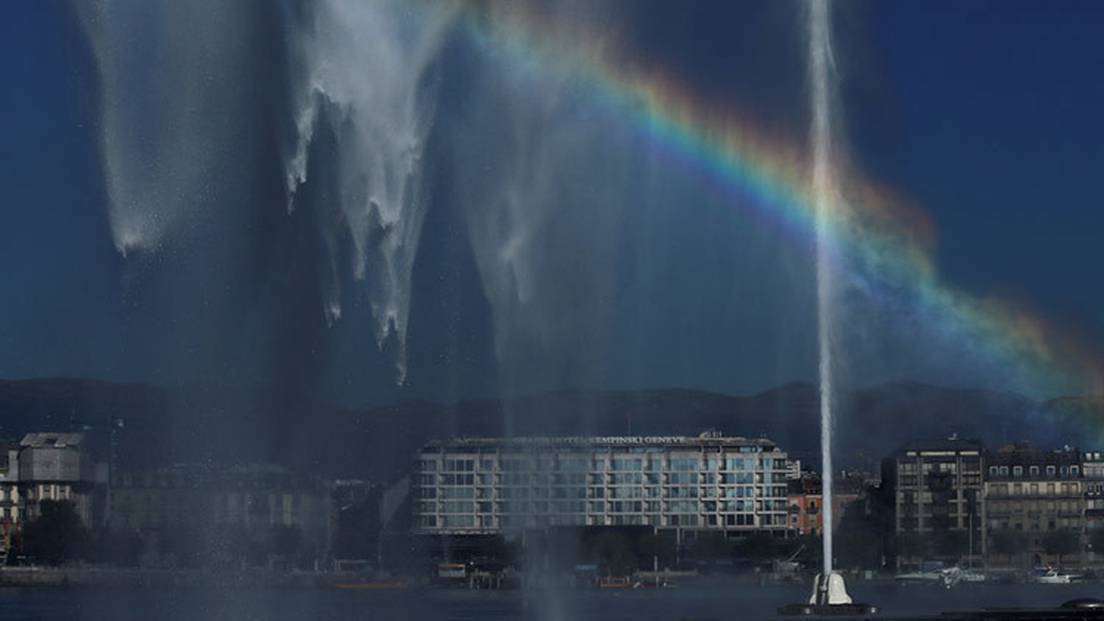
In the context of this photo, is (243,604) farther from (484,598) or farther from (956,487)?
(956,487)

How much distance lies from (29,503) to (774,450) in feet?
159

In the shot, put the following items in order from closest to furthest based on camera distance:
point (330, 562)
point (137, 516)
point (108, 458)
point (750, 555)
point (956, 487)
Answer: point (137, 516) < point (330, 562) < point (108, 458) < point (750, 555) < point (956, 487)

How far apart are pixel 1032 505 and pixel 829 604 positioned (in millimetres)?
93500

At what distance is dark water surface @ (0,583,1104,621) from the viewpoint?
6022 centimetres

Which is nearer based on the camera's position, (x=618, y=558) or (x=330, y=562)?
(x=330, y=562)

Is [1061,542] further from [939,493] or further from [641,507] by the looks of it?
[641,507]

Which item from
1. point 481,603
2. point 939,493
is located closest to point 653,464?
point 939,493

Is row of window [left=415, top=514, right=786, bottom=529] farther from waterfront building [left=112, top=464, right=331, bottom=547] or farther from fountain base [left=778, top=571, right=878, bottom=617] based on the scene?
fountain base [left=778, top=571, right=878, bottom=617]

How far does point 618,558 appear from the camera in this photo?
113250 millimetres

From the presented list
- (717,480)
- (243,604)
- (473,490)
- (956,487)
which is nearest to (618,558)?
(473,490)

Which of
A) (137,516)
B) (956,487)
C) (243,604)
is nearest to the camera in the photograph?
(243,604)

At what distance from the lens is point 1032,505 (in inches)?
5167

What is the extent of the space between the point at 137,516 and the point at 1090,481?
7291 centimetres

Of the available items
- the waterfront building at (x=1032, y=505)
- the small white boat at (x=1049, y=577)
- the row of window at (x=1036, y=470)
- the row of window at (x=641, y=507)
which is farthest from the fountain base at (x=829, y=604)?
the row of window at (x=1036, y=470)
